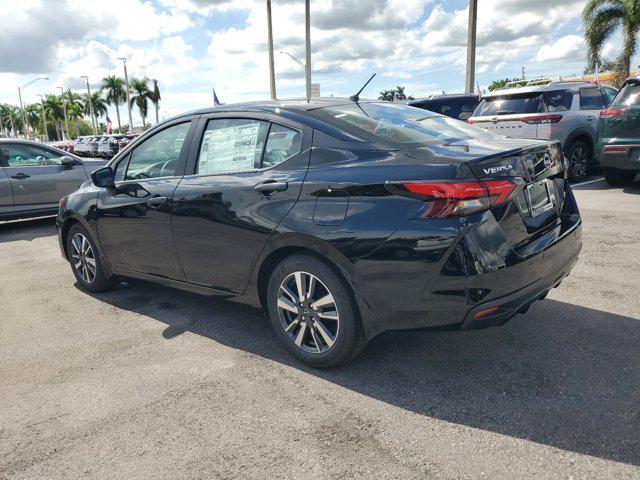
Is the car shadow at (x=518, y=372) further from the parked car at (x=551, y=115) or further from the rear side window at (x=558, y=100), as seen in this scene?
the rear side window at (x=558, y=100)

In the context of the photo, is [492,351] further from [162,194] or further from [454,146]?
[162,194]

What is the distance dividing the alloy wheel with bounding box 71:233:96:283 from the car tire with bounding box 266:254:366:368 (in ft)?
7.78

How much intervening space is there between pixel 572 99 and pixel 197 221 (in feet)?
28.1

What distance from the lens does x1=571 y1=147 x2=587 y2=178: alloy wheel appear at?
998cm

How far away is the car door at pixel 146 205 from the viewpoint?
4008 mm

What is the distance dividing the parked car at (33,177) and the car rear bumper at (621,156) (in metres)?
8.71

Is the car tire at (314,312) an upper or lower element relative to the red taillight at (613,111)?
lower

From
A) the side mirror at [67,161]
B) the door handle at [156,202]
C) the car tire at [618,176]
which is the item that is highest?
the side mirror at [67,161]

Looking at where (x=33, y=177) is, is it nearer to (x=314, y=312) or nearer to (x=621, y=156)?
(x=314, y=312)

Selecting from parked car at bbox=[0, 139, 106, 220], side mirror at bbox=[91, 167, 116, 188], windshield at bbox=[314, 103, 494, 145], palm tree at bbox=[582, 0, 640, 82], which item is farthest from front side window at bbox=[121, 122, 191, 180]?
palm tree at bbox=[582, 0, 640, 82]

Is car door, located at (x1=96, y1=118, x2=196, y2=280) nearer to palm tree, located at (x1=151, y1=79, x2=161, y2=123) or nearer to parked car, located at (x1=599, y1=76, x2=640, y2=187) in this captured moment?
parked car, located at (x1=599, y1=76, x2=640, y2=187)

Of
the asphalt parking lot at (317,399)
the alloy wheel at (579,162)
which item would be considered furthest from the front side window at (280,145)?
the alloy wheel at (579,162)

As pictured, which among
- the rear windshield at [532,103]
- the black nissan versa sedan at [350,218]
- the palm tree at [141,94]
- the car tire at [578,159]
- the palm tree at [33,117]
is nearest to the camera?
the black nissan versa sedan at [350,218]

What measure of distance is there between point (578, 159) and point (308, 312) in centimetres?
868
